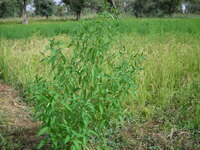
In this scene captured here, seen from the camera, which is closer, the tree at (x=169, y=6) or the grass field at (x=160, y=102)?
the grass field at (x=160, y=102)

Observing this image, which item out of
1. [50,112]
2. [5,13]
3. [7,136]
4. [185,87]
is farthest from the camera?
[5,13]

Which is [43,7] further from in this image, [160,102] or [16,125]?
[16,125]

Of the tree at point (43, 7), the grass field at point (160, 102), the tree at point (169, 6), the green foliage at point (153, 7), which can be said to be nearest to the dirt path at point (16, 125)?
the grass field at point (160, 102)

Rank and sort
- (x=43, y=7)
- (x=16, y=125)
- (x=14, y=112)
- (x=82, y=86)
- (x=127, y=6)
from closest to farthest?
(x=82, y=86) → (x=16, y=125) → (x=14, y=112) → (x=127, y=6) → (x=43, y=7)

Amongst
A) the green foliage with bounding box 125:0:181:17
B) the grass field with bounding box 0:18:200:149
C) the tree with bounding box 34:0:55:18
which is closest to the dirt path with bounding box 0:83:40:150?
the grass field with bounding box 0:18:200:149

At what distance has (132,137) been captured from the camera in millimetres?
2584

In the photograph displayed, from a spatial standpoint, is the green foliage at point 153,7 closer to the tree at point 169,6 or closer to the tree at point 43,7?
the tree at point 169,6

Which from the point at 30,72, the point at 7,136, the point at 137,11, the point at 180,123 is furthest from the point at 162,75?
the point at 137,11

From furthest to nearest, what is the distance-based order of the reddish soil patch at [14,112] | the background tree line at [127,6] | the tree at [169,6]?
the tree at [169,6] < the background tree line at [127,6] < the reddish soil patch at [14,112]

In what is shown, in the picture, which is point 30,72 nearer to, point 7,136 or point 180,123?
point 7,136

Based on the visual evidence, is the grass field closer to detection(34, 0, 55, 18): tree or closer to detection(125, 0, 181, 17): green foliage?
detection(125, 0, 181, 17): green foliage

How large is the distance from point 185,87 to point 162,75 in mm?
→ 393

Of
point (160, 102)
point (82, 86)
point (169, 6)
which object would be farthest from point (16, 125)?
point (169, 6)

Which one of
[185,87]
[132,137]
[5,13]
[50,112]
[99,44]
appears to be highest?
[5,13]
